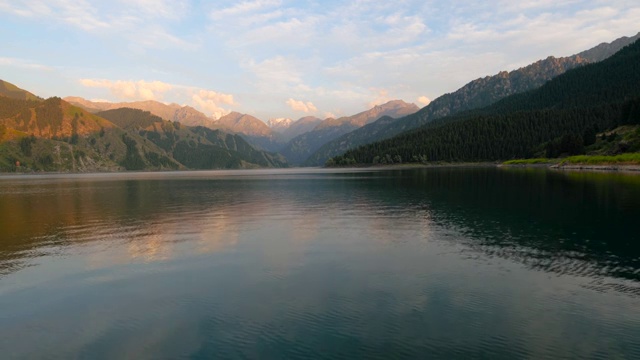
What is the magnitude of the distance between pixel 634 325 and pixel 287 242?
3126 centimetres

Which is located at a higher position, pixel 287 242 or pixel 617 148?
pixel 617 148

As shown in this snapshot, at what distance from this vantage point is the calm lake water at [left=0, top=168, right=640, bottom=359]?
19594mm

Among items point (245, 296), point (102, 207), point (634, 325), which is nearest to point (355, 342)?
point (245, 296)

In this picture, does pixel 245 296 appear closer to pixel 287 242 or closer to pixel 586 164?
pixel 287 242

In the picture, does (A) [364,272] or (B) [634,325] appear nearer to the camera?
(B) [634,325]

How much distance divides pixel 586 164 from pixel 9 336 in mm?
220590

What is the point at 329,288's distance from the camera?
1101 inches

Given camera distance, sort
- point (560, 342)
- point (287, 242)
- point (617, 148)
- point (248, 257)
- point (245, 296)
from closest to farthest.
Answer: point (560, 342) < point (245, 296) < point (248, 257) < point (287, 242) < point (617, 148)

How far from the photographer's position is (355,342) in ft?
64.1

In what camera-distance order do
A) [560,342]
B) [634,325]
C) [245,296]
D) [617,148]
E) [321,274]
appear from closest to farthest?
[560,342]
[634,325]
[245,296]
[321,274]
[617,148]

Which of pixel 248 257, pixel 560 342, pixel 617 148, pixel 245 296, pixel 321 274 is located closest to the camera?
pixel 560 342

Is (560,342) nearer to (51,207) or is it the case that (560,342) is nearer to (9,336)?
(9,336)

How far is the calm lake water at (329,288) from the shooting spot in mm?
19594

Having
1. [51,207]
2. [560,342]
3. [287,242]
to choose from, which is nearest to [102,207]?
[51,207]
